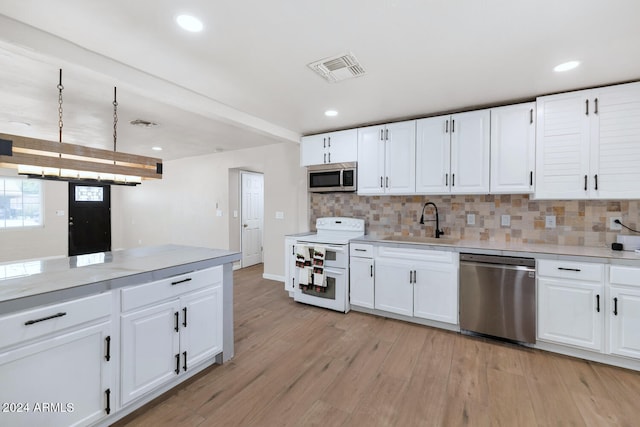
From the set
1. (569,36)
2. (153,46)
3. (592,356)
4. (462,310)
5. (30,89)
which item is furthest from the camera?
(462,310)

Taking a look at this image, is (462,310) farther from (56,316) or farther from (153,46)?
(153,46)

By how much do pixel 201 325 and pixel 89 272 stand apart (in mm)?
827

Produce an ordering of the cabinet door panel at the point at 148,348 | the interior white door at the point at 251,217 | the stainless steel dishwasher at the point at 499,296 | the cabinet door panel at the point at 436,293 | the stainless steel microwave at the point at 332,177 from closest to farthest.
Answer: the cabinet door panel at the point at 148,348 < the stainless steel dishwasher at the point at 499,296 < the cabinet door panel at the point at 436,293 < the stainless steel microwave at the point at 332,177 < the interior white door at the point at 251,217

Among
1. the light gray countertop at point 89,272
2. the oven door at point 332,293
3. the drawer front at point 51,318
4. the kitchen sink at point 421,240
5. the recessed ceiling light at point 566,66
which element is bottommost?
the oven door at point 332,293

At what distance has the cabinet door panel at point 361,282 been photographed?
3.35 metres

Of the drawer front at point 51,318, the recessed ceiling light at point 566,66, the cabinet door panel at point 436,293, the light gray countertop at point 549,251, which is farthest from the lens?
the cabinet door panel at point 436,293

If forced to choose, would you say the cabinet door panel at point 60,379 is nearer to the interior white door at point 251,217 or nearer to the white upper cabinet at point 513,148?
the white upper cabinet at point 513,148

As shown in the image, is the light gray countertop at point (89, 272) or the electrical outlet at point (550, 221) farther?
the electrical outlet at point (550, 221)

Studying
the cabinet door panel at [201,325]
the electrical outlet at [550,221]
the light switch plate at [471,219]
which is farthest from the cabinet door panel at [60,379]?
the electrical outlet at [550,221]

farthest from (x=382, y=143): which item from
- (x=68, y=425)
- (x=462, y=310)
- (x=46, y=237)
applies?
(x=46, y=237)

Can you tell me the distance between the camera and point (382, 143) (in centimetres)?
355

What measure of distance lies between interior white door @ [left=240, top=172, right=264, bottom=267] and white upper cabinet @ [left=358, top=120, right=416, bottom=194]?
3.11 m

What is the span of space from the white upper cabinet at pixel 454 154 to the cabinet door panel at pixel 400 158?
7 cm

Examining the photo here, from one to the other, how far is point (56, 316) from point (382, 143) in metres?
3.32
